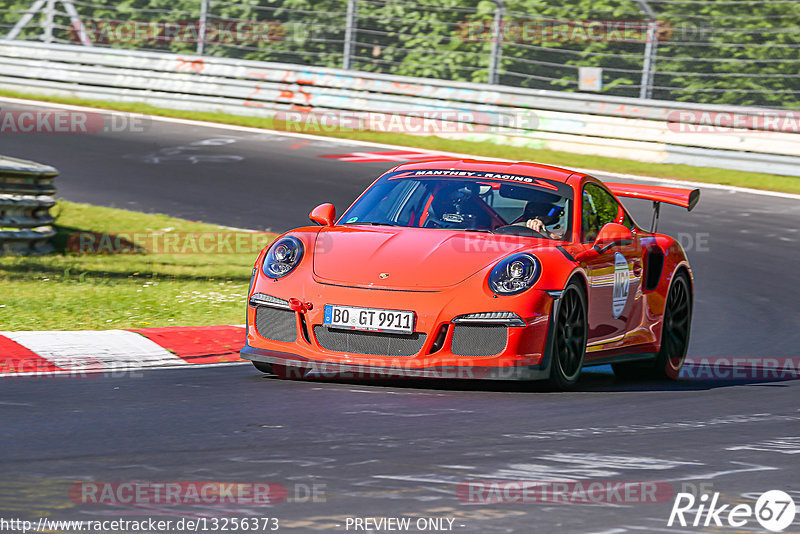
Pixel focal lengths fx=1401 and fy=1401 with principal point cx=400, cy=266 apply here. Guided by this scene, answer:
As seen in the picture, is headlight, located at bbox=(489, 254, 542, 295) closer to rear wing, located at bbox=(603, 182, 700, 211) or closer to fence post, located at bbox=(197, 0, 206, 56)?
rear wing, located at bbox=(603, 182, 700, 211)

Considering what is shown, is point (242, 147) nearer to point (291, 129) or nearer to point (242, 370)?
point (291, 129)

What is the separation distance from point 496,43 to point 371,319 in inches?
567

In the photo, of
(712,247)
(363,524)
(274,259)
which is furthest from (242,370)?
(712,247)

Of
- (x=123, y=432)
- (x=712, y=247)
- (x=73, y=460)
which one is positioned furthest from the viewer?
(x=712, y=247)

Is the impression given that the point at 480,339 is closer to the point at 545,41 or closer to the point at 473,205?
the point at 473,205

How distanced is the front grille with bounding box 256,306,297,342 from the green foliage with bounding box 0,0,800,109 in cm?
1321

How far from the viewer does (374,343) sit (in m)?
6.99

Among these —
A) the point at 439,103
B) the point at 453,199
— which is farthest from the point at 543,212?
the point at 439,103

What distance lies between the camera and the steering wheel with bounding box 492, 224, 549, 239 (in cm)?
781

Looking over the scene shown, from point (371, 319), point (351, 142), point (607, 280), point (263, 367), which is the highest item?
point (351, 142)

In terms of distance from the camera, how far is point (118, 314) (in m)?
9.53

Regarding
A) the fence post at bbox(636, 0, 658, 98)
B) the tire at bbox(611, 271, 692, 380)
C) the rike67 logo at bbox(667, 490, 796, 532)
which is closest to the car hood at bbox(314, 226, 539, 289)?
the tire at bbox(611, 271, 692, 380)

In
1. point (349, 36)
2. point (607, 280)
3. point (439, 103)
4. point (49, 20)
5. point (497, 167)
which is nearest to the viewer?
point (607, 280)

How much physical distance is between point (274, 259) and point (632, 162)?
1258 centimetres
